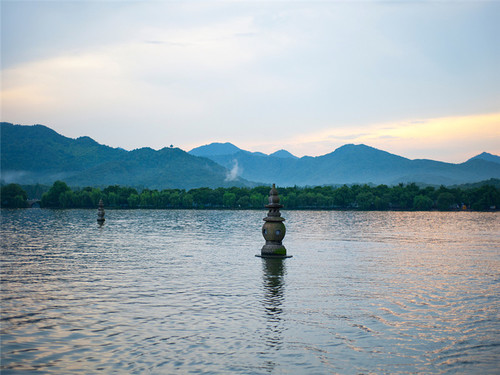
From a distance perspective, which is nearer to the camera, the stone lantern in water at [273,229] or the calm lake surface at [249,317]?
the calm lake surface at [249,317]

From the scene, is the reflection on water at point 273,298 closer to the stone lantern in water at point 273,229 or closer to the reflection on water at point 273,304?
the reflection on water at point 273,304

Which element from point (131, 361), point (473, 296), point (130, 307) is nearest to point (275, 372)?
point (131, 361)

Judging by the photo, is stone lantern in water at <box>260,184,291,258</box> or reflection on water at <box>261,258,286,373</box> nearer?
reflection on water at <box>261,258,286,373</box>

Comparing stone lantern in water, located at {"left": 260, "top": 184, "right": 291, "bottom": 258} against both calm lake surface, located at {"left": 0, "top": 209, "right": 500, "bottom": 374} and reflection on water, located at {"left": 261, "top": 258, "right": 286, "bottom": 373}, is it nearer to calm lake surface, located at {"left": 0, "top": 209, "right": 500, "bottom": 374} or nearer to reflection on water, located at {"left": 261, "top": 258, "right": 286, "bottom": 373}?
reflection on water, located at {"left": 261, "top": 258, "right": 286, "bottom": 373}

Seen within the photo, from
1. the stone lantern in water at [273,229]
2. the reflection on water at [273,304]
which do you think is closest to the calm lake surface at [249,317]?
the reflection on water at [273,304]

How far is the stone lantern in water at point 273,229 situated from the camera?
123ft

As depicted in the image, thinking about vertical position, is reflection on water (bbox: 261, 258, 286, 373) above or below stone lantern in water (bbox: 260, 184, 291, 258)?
below

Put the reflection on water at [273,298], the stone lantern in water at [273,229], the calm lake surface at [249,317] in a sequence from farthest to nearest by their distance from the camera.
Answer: the stone lantern in water at [273,229], the reflection on water at [273,298], the calm lake surface at [249,317]

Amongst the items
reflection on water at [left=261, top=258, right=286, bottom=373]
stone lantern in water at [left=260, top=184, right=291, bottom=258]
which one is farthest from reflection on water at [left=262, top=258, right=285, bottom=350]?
stone lantern in water at [left=260, top=184, right=291, bottom=258]

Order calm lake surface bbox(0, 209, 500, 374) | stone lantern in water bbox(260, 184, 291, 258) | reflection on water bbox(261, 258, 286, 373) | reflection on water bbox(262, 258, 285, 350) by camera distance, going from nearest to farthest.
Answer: calm lake surface bbox(0, 209, 500, 374), reflection on water bbox(261, 258, 286, 373), reflection on water bbox(262, 258, 285, 350), stone lantern in water bbox(260, 184, 291, 258)

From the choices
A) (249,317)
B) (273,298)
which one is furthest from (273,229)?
(249,317)

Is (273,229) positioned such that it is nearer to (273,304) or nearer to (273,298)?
(273,298)

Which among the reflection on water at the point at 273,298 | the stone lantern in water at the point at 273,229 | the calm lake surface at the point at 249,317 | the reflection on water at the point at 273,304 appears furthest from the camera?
the stone lantern in water at the point at 273,229

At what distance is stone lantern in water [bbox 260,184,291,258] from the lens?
37469mm
